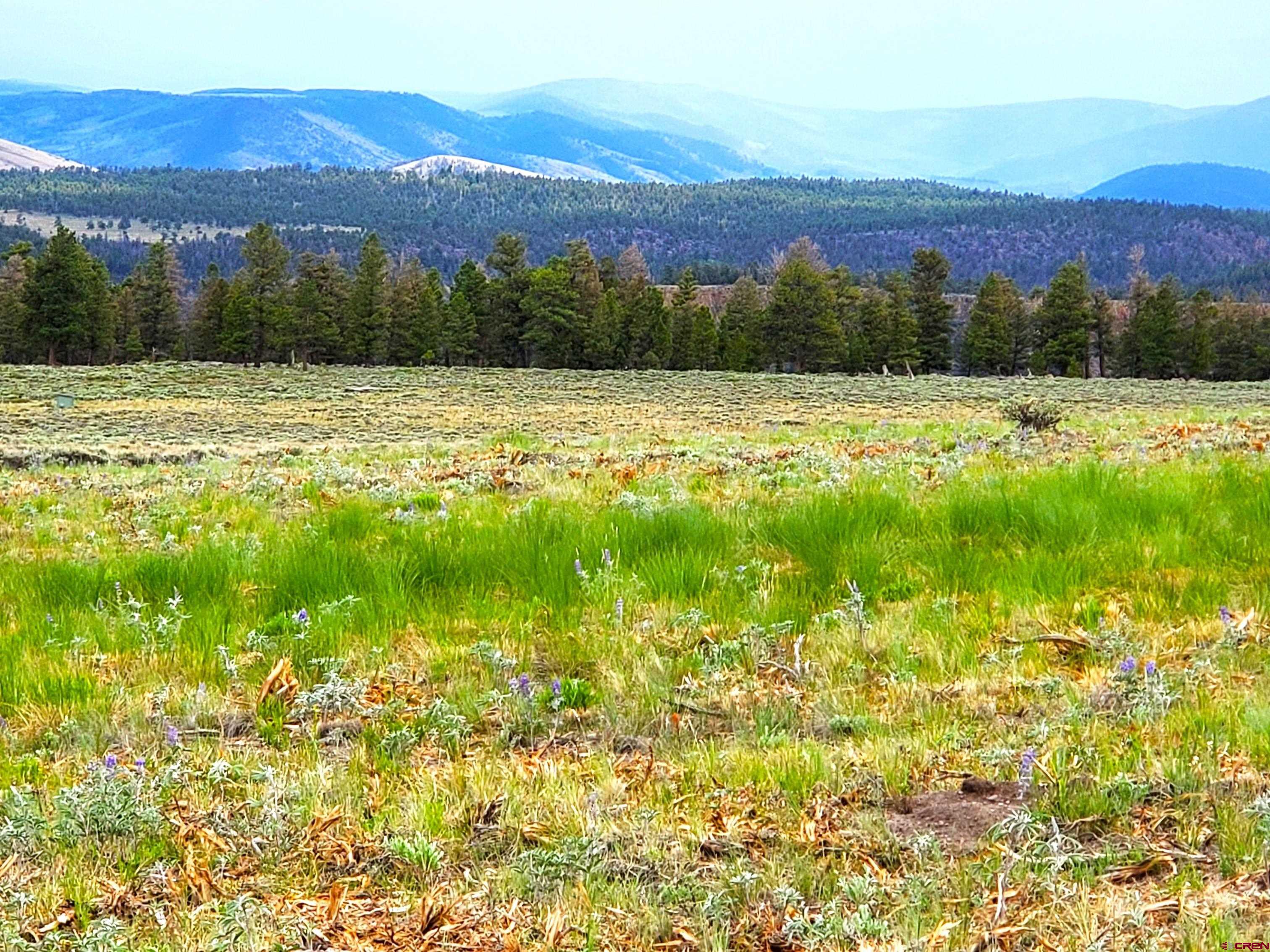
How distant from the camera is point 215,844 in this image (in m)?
2.72

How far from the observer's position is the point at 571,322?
290ft

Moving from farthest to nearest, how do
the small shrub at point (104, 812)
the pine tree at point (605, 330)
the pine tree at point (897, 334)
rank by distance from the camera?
1. the pine tree at point (897, 334)
2. the pine tree at point (605, 330)
3. the small shrub at point (104, 812)

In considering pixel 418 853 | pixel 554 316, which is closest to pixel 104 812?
pixel 418 853

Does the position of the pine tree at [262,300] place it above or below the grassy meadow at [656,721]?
above

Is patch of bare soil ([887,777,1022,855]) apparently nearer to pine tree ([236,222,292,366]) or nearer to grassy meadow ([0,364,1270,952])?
grassy meadow ([0,364,1270,952])

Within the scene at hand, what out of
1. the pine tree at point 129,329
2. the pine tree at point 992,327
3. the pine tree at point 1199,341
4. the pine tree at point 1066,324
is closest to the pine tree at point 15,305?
the pine tree at point 129,329

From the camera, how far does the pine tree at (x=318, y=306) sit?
84.8 meters

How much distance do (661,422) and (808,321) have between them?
53.4m

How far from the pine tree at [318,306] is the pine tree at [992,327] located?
57.4 meters

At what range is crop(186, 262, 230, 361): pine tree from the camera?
9244 centimetres

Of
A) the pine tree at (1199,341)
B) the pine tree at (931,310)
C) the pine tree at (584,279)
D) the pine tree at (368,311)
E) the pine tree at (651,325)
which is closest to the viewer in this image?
the pine tree at (368,311)

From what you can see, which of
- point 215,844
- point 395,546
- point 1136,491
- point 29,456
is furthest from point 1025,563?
point 29,456

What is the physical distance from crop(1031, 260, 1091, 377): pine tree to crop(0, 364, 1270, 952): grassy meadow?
88419 mm

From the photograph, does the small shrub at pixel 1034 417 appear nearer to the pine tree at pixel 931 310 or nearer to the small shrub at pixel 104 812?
the small shrub at pixel 104 812
